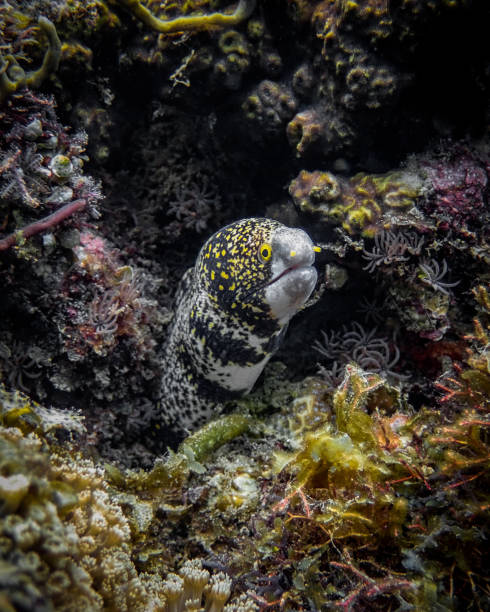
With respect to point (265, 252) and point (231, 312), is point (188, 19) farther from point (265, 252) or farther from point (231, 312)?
point (231, 312)

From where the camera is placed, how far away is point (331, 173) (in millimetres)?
3535

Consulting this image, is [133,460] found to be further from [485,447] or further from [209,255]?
[485,447]

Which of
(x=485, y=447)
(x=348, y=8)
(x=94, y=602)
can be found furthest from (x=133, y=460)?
(x=348, y=8)

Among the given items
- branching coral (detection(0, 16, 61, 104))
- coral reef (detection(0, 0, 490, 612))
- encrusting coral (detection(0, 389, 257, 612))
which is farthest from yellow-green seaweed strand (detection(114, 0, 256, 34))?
encrusting coral (detection(0, 389, 257, 612))

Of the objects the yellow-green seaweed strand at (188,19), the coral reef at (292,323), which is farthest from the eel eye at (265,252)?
the yellow-green seaweed strand at (188,19)

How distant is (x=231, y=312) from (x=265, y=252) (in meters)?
0.65

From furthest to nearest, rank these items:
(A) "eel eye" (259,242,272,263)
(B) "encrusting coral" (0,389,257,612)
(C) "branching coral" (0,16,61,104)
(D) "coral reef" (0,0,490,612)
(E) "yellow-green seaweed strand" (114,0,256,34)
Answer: (E) "yellow-green seaweed strand" (114,0,256,34)
(A) "eel eye" (259,242,272,263)
(C) "branching coral" (0,16,61,104)
(D) "coral reef" (0,0,490,612)
(B) "encrusting coral" (0,389,257,612)

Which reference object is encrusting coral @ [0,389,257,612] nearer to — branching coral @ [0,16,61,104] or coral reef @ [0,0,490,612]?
coral reef @ [0,0,490,612]

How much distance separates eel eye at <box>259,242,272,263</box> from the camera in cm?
293

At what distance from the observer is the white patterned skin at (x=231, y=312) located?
9.62 feet

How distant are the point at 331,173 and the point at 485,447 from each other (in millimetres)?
2545

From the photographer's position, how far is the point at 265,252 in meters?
2.94

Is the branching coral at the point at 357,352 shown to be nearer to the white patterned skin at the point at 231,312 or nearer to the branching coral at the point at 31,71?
the white patterned skin at the point at 231,312

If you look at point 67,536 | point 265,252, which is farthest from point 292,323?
point 67,536
